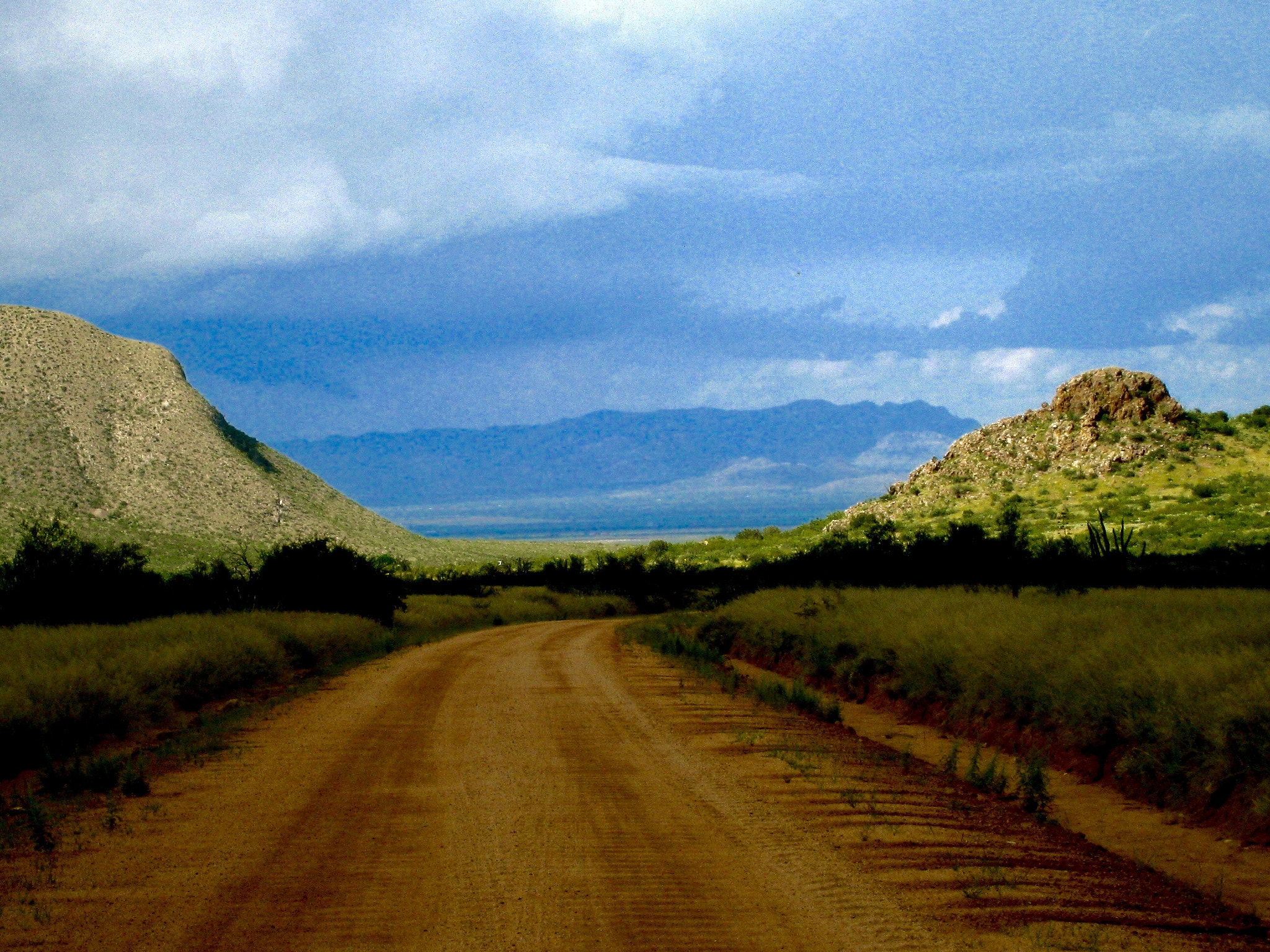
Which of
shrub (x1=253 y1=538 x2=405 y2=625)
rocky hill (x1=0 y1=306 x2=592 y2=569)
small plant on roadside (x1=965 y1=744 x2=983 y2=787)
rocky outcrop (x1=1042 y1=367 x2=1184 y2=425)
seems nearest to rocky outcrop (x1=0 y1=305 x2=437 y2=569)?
rocky hill (x1=0 y1=306 x2=592 y2=569)

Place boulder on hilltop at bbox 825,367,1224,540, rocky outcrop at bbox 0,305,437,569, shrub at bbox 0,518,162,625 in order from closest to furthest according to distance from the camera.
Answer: shrub at bbox 0,518,162,625 → boulder on hilltop at bbox 825,367,1224,540 → rocky outcrop at bbox 0,305,437,569

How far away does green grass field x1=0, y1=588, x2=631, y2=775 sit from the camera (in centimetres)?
1220

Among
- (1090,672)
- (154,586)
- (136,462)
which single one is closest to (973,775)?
(1090,672)

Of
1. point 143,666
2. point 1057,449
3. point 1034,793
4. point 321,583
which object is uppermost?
point 1057,449

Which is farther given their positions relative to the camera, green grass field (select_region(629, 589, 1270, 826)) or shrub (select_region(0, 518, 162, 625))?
shrub (select_region(0, 518, 162, 625))

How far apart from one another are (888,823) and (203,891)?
491 centimetres

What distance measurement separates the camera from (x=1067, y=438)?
7050 cm

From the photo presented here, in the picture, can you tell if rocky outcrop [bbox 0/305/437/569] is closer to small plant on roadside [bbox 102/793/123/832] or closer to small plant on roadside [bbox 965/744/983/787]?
small plant on roadside [bbox 102/793/123/832]

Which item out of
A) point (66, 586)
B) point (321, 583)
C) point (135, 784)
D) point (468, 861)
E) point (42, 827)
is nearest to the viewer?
point (468, 861)

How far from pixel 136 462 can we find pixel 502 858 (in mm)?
94439

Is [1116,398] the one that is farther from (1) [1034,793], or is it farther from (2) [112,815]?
(2) [112,815]

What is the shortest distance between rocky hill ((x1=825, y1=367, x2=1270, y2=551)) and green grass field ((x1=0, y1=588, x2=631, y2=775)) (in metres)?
40.6

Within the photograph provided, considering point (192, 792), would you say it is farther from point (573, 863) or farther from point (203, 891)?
point (573, 863)

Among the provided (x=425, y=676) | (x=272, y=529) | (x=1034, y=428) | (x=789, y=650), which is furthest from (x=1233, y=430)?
(x=272, y=529)
